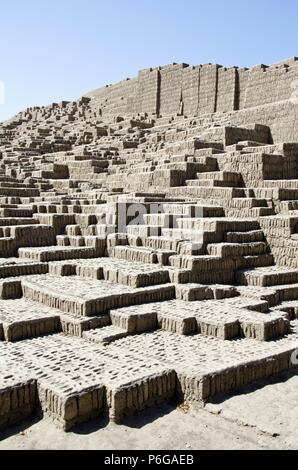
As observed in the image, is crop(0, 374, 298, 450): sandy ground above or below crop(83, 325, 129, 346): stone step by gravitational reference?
below

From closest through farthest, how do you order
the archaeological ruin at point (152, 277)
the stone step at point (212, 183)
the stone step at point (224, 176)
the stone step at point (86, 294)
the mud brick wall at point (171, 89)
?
1. the archaeological ruin at point (152, 277)
2. the stone step at point (86, 294)
3. the stone step at point (212, 183)
4. the stone step at point (224, 176)
5. the mud brick wall at point (171, 89)

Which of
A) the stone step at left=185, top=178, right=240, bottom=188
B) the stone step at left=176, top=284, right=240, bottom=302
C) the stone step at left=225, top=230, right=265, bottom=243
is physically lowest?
the stone step at left=176, top=284, right=240, bottom=302

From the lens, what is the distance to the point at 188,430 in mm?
4539

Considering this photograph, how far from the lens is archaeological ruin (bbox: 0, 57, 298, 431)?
16.6 feet

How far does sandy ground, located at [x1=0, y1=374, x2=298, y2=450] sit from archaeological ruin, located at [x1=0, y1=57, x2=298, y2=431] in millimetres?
146

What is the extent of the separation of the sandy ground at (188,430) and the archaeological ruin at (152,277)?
15 cm

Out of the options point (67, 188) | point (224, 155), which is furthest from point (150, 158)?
point (224, 155)

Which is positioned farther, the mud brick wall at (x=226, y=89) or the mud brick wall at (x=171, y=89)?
the mud brick wall at (x=171, y=89)

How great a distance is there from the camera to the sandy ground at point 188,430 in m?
4.29

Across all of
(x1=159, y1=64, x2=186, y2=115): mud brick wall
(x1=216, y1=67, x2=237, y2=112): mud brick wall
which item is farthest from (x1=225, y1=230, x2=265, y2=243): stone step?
(x1=159, y1=64, x2=186, y2=115): mud brick wall

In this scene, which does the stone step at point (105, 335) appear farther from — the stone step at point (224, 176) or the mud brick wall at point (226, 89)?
the mud brick wall at point (226, 89)

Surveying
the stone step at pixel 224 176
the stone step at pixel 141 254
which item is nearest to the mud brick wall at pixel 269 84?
the stone step at pixel 224 176

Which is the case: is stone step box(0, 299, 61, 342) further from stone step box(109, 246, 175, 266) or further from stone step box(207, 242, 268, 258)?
stone step box(207, 242, 268, 258)

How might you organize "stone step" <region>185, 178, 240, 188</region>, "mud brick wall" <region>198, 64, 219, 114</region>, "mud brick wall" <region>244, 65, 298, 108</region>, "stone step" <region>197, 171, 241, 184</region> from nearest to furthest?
"stone step" <region>185, 178, 240, 188</region> → "stone step" <region>197, 171, 241, 184</region> → "mud brick wall" <region>244, 65, 298, 108</region> → "mud brick wall" <region>198, 64, 219, 114</region>
